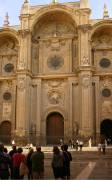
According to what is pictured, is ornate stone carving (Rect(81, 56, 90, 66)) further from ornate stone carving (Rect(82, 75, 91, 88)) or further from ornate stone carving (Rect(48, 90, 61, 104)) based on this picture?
ornate stone carving (Rect(48, 90, 61, 104))

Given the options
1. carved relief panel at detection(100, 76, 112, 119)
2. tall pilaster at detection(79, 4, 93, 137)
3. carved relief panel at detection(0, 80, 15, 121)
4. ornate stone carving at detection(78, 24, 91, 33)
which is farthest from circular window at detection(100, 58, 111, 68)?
carved relief panel at detection(0, 80, 15, 121)

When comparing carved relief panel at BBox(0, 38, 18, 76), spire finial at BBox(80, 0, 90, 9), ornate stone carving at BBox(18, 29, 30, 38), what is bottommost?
carved relief panel at BBox(0, 38, 18, 76)

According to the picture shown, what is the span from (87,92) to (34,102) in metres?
6.22

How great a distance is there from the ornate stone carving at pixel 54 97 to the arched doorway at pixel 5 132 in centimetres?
538

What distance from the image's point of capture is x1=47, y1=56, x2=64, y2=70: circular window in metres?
38.4

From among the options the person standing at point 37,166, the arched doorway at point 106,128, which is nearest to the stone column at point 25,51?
the arched doorway at point 106,128

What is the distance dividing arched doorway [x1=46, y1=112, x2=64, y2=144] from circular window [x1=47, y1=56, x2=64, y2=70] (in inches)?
207

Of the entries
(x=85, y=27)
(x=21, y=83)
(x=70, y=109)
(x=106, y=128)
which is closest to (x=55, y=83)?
(x=70, y=109)

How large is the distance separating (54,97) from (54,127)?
3.27 metres

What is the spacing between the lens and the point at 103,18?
3800 centimetres

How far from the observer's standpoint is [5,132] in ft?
125

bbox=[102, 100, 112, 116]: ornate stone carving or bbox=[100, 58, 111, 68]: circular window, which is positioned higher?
bbox=[100, 58, 111, 68]: circular window

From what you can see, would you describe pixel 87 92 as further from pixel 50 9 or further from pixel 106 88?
pixel 50 9

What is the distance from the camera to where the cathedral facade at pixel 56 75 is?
35.6 m
